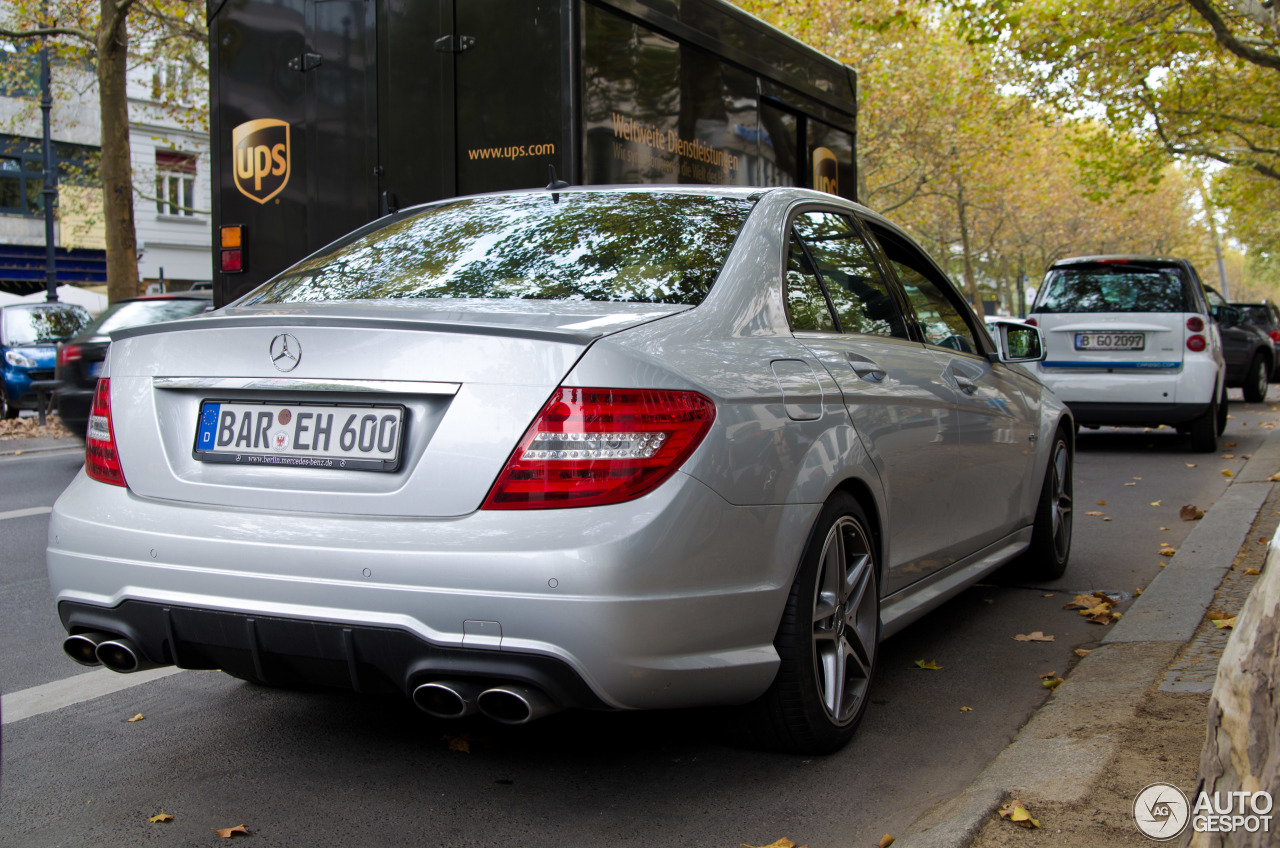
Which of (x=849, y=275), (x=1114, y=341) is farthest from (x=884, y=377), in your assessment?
(x=1114, y=341)

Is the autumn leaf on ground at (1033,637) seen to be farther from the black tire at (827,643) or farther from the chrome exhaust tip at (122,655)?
the chrome exhaust tip at (122,655)

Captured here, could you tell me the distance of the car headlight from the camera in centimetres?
1547

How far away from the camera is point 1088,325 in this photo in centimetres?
1145

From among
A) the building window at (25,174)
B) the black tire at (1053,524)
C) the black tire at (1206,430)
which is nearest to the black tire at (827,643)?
→ the black tire at (1053,524)

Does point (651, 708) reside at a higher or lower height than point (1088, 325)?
lower

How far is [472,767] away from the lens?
3.29 meters

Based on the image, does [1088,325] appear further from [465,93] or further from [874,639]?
[874,639]

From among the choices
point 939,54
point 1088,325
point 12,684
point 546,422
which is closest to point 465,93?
point 12,684

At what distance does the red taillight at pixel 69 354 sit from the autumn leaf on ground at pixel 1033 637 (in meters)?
7.79

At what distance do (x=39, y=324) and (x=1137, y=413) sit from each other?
1368 centimetres

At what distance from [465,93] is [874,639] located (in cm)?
418

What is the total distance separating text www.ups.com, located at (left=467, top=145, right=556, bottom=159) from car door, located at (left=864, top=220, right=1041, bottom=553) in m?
2.36

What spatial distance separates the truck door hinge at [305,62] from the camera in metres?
6.94

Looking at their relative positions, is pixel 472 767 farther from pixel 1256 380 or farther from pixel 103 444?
pixel 1256 380
